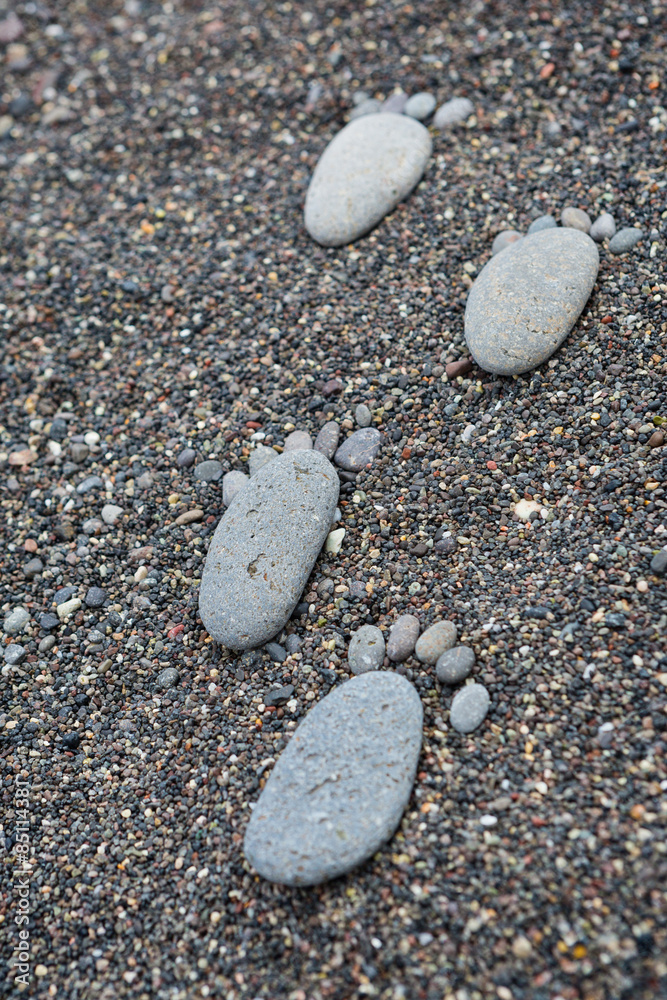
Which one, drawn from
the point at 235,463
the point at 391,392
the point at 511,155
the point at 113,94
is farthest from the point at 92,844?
the point at 113,94

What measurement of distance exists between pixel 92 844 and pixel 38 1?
5019 millimetres

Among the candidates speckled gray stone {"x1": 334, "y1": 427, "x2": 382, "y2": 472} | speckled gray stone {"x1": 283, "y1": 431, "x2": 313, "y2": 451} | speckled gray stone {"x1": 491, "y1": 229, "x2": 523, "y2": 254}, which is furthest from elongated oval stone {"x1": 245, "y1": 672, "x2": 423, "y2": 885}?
speckled gray stone {"x1": 491, "y1": 229, "x2": 523, "y2": 254}

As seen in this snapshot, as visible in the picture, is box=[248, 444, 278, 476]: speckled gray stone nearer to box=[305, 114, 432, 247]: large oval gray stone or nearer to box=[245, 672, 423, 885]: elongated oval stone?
box=[245, 672, 423, 885]: elongated oval stone

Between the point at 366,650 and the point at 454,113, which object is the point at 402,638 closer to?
the point at 366,650

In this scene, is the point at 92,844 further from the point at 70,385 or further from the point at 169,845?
the point at 70,385

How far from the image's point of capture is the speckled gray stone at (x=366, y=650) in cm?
239

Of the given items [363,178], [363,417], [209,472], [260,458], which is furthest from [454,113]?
[209,472]

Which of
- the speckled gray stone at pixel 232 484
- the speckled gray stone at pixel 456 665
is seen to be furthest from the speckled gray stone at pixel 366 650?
the speckled gray stone at pixel 232 484

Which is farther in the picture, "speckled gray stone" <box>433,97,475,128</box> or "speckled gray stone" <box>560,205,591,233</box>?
"speckled gray stone" <box>433,97,475,128</box>

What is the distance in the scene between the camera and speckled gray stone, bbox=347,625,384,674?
2391mm

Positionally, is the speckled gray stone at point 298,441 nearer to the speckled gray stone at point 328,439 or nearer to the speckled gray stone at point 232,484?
the speckled gray stone at point 328,439

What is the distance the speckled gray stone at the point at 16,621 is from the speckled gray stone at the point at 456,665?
156cm

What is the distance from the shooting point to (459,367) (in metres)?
2.90

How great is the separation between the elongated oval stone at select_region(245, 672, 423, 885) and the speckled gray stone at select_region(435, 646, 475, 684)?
0.11 meters
